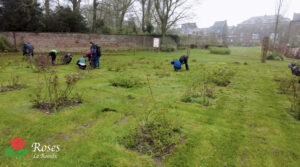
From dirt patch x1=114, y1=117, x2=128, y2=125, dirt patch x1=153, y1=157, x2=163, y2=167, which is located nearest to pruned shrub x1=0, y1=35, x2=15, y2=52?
dirt patch x1=114, y1=117, x2=128, y2=125

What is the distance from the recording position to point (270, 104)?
5.92m

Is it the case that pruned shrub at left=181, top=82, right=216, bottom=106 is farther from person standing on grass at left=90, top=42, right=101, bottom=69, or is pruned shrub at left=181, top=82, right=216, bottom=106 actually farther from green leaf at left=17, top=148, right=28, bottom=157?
person standing on grass at left=90, top=42, right=101, bottom=69

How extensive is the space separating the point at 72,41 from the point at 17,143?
1965 cm

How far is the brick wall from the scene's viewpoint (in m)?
18.6

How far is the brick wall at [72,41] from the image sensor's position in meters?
18.6

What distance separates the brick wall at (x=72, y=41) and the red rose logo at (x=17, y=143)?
1844 centimetres

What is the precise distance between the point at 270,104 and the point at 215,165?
4.14m

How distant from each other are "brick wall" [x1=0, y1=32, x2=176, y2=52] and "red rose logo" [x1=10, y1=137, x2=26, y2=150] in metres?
18.4

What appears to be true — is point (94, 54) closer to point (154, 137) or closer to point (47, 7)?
point (154, 137)

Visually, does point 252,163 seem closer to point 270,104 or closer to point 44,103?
point 270,104

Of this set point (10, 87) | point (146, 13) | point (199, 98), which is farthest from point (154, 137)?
point (146, 13)

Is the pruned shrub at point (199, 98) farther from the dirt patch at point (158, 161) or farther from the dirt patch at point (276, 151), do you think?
the dirt patch at point (158, 161)

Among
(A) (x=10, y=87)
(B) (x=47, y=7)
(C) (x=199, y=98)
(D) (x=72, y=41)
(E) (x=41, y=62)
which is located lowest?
(C) (x=199, y=98)

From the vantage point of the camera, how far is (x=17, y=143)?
322cm
